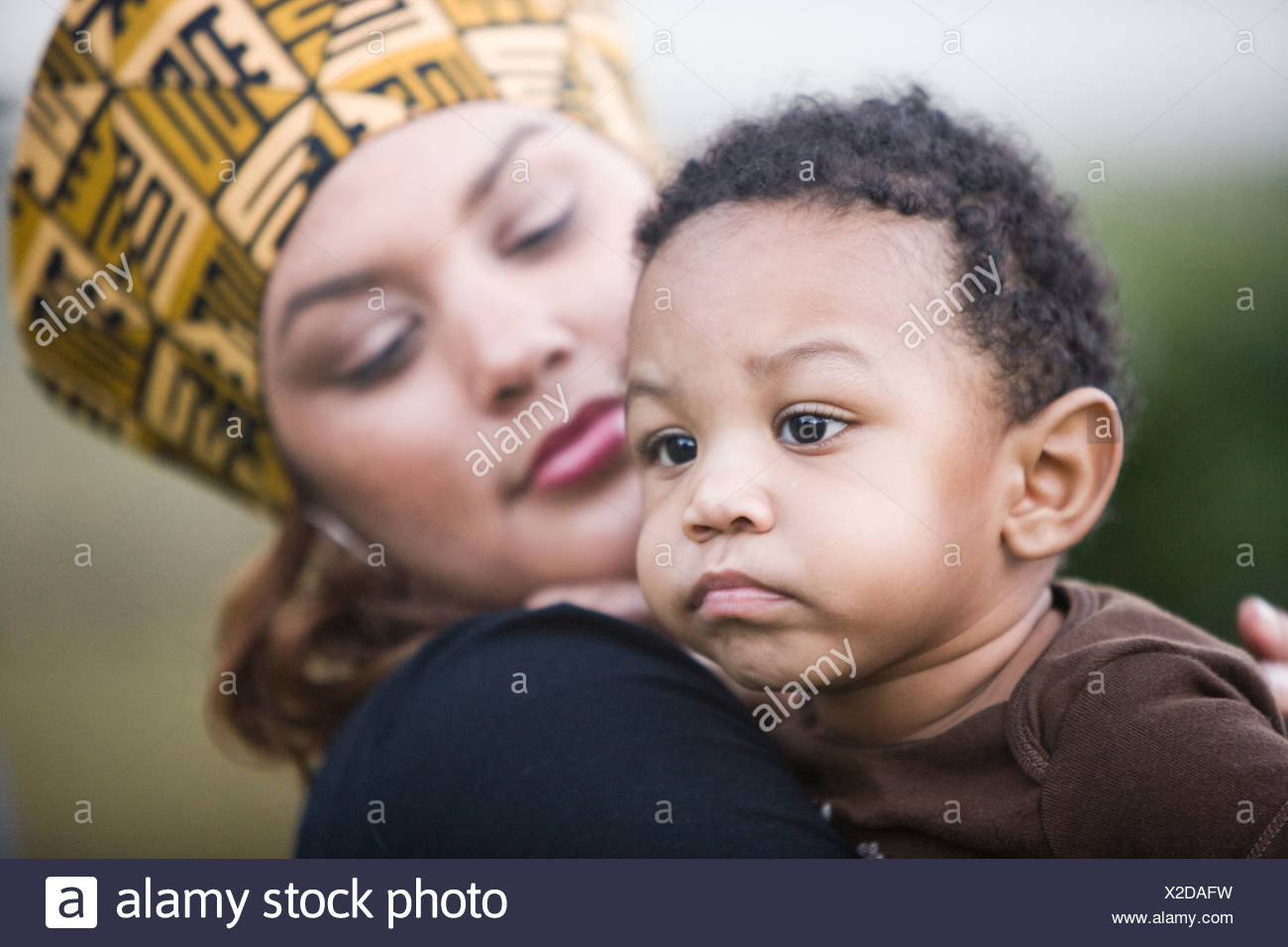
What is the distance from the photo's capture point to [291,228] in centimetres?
132

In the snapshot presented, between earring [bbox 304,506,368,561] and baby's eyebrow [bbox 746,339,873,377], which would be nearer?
baby's eyebrow [bbox 746,339,873,377]

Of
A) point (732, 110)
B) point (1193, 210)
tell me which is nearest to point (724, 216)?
point (732, 110)

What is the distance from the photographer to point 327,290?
1.30 meters

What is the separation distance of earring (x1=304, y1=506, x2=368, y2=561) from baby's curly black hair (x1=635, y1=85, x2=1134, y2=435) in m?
0.57

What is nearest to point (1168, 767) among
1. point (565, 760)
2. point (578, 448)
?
point (565, 760)

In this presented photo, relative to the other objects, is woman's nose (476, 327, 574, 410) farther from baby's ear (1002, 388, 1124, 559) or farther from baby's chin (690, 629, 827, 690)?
baby's ear (1002, 388, 1124, 559)

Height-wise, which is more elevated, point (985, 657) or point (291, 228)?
point (291, 228)

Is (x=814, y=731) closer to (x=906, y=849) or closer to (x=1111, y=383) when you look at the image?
(x=906, y=849)

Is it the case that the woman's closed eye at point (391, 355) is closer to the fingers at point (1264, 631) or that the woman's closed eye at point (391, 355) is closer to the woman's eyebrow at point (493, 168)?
the woman's eyebrow at point (493, 168)

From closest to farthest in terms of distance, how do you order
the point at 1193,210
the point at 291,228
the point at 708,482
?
the point at 708,482
the point at 291,228
the point at 1193,210
